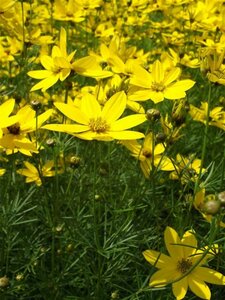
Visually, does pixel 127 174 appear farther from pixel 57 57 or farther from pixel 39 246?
pixel 57 57

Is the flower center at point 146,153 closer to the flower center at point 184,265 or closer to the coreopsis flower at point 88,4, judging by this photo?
the flower center at point 184,265

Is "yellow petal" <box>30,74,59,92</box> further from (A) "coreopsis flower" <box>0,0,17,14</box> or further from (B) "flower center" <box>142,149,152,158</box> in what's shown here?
(B) "flower center" <box>142,149,152,158</box>

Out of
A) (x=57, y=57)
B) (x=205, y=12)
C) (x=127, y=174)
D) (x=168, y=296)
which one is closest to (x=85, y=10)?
(x=205, y=12)

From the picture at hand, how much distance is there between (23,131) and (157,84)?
0.48 meters

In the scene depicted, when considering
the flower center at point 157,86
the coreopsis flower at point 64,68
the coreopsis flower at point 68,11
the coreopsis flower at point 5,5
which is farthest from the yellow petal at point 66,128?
the coreopsis flower at point 68,11

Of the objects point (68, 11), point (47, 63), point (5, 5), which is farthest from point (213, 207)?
point (68, 11)

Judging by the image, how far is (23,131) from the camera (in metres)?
1.31

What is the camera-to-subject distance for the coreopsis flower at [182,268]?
1188mm

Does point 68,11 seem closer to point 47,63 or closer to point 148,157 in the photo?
point 47,63

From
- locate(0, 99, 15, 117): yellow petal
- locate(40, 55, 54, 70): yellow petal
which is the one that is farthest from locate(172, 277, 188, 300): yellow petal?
locate(40, 55, 54, 70): yellow petal

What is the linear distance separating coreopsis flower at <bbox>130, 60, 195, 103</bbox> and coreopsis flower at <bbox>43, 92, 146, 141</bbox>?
16 cm

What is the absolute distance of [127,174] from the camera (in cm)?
206

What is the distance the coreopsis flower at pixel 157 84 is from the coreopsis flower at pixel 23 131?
322 millimetres

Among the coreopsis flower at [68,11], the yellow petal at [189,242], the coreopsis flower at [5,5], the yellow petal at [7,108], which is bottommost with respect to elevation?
the yellow petal at [189,242]
